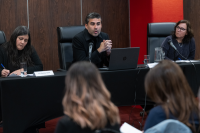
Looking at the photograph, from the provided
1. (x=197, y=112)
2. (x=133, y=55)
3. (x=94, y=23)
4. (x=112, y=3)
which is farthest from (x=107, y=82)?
(x=112, y=3)

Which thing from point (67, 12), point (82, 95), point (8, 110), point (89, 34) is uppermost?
point (67, 12)

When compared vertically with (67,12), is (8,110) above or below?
below

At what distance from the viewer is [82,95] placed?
103 centimetres

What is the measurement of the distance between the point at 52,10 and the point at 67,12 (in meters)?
0.24

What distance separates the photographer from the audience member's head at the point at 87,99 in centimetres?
102

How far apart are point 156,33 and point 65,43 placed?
1.19m

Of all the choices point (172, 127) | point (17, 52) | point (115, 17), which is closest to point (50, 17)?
point (115, 17)

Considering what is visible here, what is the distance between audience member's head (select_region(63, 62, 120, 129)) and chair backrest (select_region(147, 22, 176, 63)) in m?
2.56

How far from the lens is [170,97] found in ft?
3.92

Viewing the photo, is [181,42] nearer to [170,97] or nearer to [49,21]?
[49,21]

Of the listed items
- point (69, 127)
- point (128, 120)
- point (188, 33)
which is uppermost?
point (188, 33)

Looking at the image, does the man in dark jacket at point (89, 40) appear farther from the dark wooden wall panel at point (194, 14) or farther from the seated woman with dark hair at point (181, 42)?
the dark wooden wall panel at point (194, 14)

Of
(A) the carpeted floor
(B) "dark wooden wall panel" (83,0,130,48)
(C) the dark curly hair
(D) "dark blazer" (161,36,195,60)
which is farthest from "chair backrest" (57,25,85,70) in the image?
(B) "dark wooden wall panel" (83,0,130,48)

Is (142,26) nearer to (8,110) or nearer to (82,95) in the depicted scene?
(8,110)
